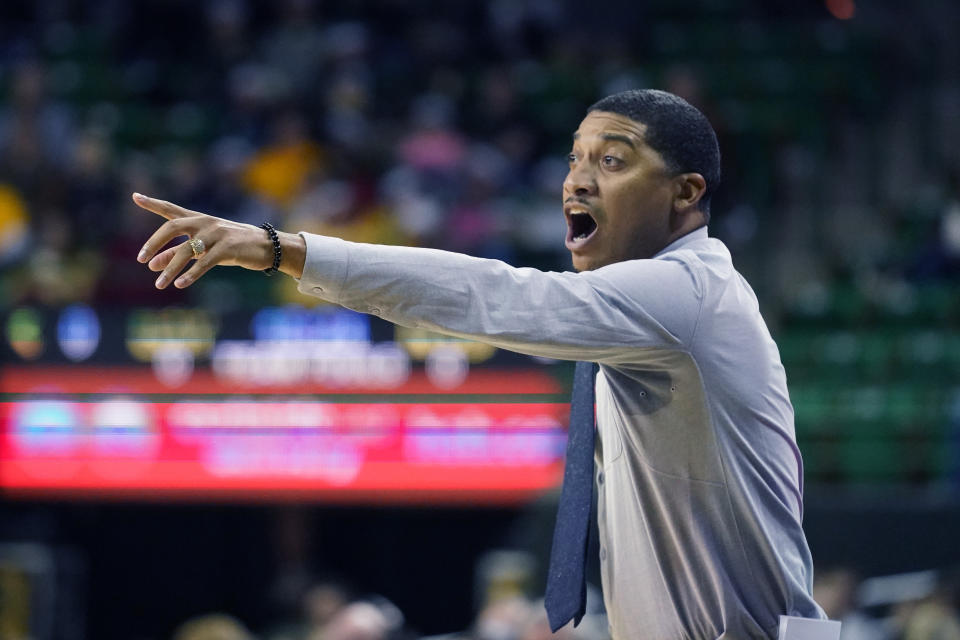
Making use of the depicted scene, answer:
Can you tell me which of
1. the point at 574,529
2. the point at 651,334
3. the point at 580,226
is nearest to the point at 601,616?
the point at 574,529

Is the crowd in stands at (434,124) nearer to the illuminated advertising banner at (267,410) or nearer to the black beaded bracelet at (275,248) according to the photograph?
the illuminated advertising banner at (267,410)

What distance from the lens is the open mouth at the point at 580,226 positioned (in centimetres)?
289

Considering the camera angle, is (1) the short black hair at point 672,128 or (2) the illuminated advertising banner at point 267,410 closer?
→ (1) the short black hair at point 672,128

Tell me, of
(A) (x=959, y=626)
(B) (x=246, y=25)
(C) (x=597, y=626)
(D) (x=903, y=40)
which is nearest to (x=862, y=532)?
(A) (x=959, y=626)

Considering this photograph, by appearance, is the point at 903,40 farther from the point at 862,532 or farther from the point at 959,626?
the point at 959,626

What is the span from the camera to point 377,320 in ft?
28.0

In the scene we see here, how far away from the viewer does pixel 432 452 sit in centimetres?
838

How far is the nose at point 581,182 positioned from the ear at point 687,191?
16 centimetres

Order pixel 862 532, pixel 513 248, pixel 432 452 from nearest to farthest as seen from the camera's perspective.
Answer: pixel 862 532 → pixel 432 452 → pixel 513 248

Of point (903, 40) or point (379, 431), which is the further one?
point (903, 40)

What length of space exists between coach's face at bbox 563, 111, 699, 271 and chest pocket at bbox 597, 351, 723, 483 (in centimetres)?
26

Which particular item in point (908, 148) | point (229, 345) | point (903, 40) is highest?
point (903, 40)

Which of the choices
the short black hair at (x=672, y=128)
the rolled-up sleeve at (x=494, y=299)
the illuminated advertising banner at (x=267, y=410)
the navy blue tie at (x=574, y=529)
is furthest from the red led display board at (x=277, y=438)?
the rolled-up sleeve at (x=494, y=299)

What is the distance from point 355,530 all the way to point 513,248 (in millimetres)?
Result: 2348
